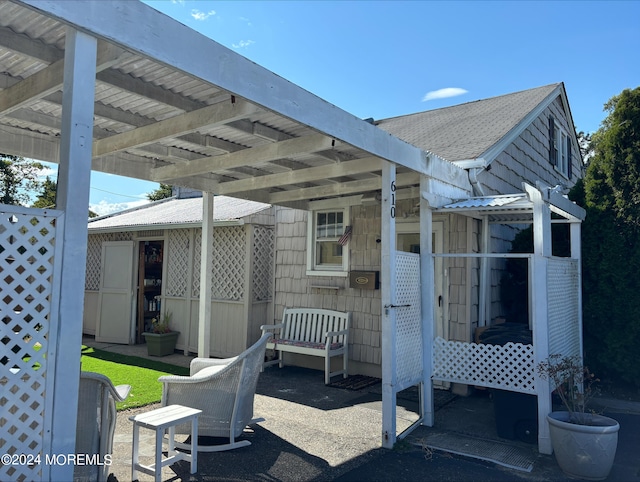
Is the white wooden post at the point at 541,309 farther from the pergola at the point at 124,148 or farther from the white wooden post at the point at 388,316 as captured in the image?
the white wooden post at the point at 388,316

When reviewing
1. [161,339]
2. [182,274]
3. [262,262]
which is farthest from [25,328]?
[182,274]

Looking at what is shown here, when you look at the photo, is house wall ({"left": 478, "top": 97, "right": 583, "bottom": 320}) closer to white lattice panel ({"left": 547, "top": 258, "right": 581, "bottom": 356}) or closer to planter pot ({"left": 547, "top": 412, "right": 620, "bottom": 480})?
white lattice panel ({"left": 547, "top": 258, "right": 581, "bottom": 356})

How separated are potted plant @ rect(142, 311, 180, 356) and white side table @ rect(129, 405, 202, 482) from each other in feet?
17.3

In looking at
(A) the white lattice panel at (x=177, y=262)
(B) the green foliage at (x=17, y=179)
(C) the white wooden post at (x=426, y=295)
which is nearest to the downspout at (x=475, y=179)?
(C) the white wooden post at (x=426, y=295)

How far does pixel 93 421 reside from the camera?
3279 millimetres

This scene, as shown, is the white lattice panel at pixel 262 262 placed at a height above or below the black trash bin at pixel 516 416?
above

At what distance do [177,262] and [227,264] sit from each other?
1.42 meters

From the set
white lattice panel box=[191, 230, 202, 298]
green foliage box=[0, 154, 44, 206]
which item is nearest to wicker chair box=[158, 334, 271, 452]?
white lattice panel box=[191, 230, 202, 298]

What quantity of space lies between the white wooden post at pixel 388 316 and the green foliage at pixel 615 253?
12.6 feet

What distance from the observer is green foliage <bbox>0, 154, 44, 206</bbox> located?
18.5m

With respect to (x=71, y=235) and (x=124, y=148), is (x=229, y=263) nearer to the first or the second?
(x=124, y=148)

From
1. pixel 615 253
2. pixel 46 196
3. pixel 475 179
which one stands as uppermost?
pixel 46 196

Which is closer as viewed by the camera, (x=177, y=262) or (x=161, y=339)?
(x=161, y=339)

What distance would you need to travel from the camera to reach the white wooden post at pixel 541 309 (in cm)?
451
